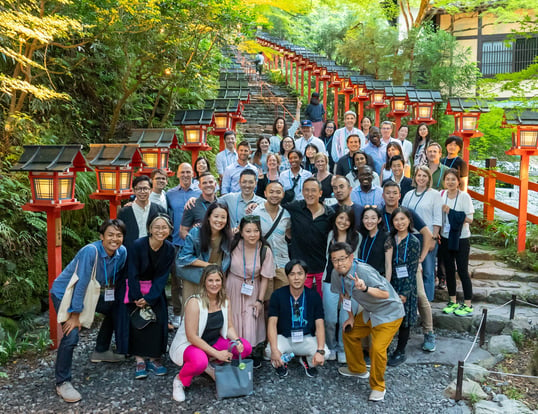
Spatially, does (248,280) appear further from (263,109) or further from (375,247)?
(263,109)

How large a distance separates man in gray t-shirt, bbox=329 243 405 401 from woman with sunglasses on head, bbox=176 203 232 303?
1161 millimetres

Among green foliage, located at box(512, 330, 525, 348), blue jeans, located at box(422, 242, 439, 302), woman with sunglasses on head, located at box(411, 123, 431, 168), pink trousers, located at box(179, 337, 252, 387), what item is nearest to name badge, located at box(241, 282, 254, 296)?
pink trousers, located at box(179, 337, 252, 387)

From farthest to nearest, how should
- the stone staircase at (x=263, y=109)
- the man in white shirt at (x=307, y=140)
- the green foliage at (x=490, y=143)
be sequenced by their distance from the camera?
the stone staircase at (x=263, y=109) < the green foliage at (x=490, y=143) < the man in white shirt at (x=307, y=140)

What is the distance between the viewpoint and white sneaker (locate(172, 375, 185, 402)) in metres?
4.45

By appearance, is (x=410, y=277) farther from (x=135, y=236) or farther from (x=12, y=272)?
(x=12, y=272)

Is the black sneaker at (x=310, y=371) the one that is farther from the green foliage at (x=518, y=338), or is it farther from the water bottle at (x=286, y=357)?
the green foliage at (x=518, y=338)

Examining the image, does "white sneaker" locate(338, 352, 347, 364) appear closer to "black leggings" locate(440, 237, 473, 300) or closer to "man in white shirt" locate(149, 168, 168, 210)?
"black leggings" locate(440, 237, 473, 300)

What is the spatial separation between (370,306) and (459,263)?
2140 mm

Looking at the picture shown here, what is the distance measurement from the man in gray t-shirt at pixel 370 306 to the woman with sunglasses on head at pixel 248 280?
0.76 metres

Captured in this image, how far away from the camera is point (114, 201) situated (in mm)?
5777

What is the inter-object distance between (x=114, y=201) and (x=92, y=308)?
5.18 ft

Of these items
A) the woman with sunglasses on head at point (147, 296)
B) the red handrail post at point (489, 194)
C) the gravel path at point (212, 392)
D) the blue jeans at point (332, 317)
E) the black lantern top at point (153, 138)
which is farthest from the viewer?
the red handrail post at point (489, 194)

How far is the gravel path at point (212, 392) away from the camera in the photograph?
4.40m

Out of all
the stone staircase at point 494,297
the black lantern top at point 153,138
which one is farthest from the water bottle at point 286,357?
the black lantern top at point 153,138
